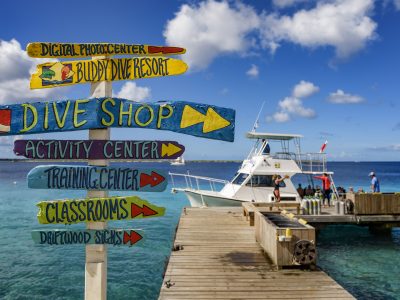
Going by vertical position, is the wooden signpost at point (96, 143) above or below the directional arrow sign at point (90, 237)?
above

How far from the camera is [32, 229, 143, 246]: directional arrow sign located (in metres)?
4.89

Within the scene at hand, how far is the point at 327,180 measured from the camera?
1938cm

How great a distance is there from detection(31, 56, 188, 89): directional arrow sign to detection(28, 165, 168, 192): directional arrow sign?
134 cm

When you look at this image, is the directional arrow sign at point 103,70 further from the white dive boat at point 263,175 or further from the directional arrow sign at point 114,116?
the white dive boat at point 263,175

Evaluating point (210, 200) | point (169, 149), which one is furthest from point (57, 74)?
point (210, 200)

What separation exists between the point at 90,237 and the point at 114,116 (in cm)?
182

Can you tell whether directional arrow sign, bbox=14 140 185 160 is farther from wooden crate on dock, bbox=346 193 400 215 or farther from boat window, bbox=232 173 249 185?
boat window, bbox=232 173 249 185

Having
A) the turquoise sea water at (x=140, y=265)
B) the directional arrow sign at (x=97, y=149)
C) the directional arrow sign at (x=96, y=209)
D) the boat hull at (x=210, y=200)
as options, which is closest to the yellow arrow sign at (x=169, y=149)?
the directional arrow sign at (x=97, y=149)

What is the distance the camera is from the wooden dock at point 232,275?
20.9ft

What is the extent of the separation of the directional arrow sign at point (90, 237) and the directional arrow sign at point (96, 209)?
0.17 meters

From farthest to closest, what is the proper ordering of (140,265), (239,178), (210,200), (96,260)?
(239,178)
(210,200)
(140,265)
(96,260)

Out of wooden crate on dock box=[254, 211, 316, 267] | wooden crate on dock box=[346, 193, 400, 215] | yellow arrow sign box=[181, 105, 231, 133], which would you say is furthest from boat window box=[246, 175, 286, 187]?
yellow arrow sign box=[181, 105, 231, 133]

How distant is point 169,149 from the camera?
198 inches

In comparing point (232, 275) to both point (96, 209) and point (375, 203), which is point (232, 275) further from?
point (375, 203)
